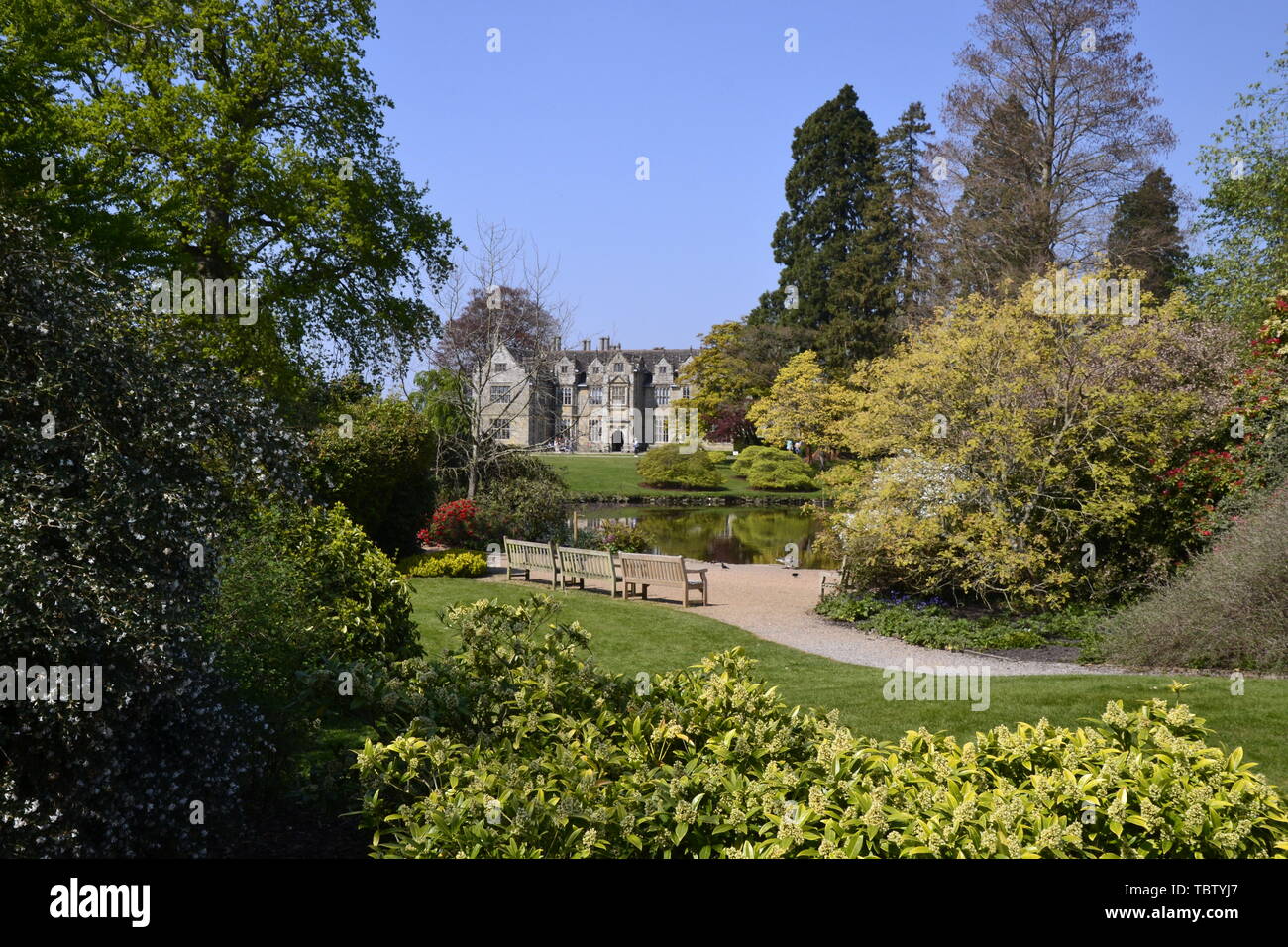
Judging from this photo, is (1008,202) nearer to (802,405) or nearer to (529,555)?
(802,405)

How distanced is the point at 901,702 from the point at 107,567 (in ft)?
20.5

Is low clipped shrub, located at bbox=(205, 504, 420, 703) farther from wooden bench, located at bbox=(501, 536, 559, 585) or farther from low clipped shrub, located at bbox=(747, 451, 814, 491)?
low clipped shrub, located at bbox=(747, 451, 814, 491)

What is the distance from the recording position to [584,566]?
15.5m

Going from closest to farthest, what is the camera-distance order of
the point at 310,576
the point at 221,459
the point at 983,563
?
the point at 221,459 < the point at 310,576 < the point at 983,563

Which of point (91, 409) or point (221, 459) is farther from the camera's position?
point (221, 459)

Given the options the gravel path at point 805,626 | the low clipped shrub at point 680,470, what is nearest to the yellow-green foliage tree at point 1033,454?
the gravel path at point 805,626

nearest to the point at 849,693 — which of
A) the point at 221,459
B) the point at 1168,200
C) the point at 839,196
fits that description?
the point at 221,459

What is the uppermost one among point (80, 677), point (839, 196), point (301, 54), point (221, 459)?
point (839, 196)

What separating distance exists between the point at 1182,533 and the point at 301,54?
1575 cm

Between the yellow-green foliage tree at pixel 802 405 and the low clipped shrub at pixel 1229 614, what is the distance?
14.2m

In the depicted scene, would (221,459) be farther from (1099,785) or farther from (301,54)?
(301,54)
